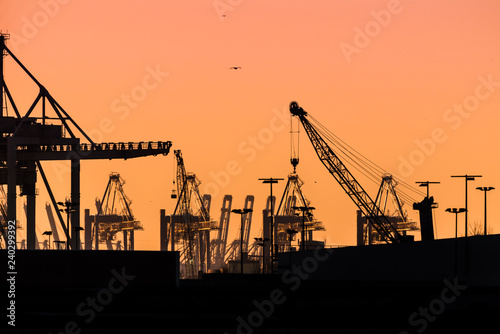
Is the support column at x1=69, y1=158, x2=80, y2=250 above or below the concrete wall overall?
above

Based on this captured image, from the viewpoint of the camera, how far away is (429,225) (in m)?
143

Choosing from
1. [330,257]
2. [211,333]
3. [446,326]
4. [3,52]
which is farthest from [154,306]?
[3,52]

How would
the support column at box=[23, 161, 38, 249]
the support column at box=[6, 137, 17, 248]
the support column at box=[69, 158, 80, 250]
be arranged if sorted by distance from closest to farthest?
the support column at box=[6, 137, 17, 248] → the support column at box=[69, 158, 80, 250] → the support column at box=[23, 161, 38, 249]

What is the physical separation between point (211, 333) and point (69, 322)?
29.4 ft

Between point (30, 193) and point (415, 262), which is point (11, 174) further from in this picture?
point (415, 262)

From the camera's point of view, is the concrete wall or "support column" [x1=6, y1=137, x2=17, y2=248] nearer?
the concrete wall

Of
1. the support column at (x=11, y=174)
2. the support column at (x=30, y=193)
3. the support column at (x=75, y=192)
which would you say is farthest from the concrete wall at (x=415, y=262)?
the support column at (x=30, y=193)

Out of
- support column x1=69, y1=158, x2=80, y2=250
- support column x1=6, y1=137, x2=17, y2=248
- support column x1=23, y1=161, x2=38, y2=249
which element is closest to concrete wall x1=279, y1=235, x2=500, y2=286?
A: support column x1=69, y1=158, x2=80, y2=250

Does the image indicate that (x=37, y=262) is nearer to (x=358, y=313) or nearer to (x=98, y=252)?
(x=98, y=252)

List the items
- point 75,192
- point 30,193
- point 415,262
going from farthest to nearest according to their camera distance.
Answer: point 30,193 → point 75,192 → point 415,262

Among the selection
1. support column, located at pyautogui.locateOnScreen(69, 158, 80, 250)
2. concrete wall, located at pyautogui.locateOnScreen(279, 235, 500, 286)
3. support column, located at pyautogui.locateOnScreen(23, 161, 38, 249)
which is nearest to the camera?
concrete wall, located at pyautogui.locateOnScreen(279, 235, 500, 286)

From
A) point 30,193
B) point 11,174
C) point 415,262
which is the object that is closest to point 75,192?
point 30,193

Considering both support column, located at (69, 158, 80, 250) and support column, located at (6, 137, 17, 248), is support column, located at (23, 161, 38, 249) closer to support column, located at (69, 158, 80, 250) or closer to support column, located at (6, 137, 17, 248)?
support column, located at (69, 158, 80, 250)

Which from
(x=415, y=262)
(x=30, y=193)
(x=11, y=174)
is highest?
(x=11, y=174)
